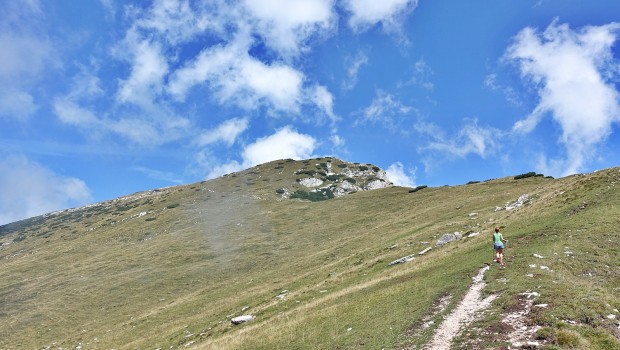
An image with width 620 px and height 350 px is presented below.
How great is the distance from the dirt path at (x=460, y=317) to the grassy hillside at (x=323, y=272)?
2.07 ft

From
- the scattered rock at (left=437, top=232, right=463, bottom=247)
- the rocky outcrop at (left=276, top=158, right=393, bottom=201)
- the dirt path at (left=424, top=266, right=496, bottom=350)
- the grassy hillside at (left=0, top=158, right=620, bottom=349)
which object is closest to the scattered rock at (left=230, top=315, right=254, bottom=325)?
the grassy hillside at (left=0, top=158, right=620, bottom=349)

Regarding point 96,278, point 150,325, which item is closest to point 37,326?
point 96,278

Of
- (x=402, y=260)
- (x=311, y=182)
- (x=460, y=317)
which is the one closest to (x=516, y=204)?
(x=402, y=260)

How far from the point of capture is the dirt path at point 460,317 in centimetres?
1706

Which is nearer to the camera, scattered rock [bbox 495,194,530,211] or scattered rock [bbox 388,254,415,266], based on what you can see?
scattered rock [bbox 388,254,415,266]

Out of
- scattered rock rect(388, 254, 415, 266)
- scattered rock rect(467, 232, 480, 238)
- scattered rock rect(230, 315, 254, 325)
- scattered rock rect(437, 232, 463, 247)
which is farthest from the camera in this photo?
scattered rock rect(437, 232, 463, 247)

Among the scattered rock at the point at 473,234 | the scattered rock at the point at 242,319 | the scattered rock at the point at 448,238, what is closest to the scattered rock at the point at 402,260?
the scattered rock at the point at 448,238

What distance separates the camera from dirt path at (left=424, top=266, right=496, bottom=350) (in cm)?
1706

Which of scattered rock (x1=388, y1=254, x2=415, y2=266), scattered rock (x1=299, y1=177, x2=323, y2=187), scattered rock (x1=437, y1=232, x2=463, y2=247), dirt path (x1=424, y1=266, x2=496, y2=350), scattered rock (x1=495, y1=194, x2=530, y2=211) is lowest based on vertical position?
dirt path (x1=424, y1=266, x2=496, y2=350)

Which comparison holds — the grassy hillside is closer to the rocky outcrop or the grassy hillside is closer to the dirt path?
the dirt path

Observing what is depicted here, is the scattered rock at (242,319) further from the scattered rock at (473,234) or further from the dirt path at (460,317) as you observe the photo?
the scattered rock at (473,234)

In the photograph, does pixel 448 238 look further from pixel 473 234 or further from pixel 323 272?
pixel 323 272

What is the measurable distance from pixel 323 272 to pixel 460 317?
103 ft

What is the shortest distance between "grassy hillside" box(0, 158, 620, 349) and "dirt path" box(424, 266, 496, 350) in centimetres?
63
